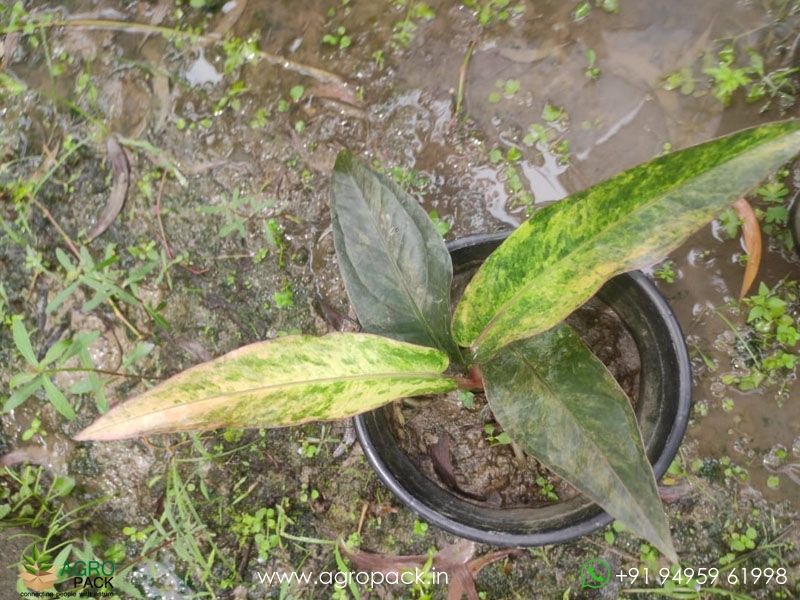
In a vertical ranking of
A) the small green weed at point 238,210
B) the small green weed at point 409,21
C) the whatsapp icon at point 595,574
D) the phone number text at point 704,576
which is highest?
the small green weed at point 409,21

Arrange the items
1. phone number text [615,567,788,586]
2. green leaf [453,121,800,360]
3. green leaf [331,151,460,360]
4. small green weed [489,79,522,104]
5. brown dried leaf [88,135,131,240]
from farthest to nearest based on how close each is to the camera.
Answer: brown dried leaf [88,135,131,240] < small green weed [489,79,522,104] < phone number text [615,567,788,586] < green leaf [331,151,460,360] < green leaf [453,121,800,360]

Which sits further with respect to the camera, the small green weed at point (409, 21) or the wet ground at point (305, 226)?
the small green weed at point (409, 21)

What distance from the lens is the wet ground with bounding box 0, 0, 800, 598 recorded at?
3.83 feet

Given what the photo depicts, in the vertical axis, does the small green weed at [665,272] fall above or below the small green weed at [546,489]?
above

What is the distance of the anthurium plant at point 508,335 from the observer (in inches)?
23.4

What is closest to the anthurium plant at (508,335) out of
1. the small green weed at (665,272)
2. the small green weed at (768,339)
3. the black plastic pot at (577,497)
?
the black plastic pot at (577,497)

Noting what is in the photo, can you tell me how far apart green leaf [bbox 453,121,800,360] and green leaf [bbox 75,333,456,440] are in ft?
0.36

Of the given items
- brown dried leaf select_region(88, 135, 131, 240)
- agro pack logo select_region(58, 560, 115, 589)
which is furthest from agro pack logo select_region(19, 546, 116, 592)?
brown dried leaf select_region(88, 135, 131, 240)

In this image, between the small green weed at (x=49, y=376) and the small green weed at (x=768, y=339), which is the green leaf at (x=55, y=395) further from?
the small green weed at (x=768, y=339)

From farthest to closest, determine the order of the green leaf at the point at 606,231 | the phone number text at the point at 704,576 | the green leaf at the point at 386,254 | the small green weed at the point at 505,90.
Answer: the small green weed at the point at 505,90, the phone number text at the point at 704,576, the green leaf at the point at 386,254, the green leaf at the point at 606,231

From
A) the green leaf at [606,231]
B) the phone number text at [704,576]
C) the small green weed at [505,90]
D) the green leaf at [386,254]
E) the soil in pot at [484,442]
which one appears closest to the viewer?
the green leaf at [606,231]

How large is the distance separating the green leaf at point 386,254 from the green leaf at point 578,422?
0.14m

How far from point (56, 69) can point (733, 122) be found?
5.37 feet

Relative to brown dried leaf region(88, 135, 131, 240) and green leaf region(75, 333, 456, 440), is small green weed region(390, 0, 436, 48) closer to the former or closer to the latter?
brown dried leaf region(88, 135, 131, 240)
